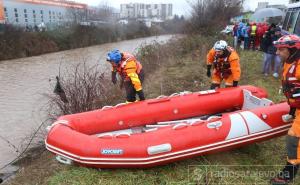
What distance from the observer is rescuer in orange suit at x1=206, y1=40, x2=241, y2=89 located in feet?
14.6

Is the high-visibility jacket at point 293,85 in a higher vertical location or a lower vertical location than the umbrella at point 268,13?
lower

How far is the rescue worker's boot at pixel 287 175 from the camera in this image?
9.08 feet

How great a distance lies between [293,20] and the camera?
820 cm

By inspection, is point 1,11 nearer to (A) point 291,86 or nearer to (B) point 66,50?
(B) point 66,50

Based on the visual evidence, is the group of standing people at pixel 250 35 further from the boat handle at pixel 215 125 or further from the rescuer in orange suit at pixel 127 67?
the boat handle at pixel 215 125

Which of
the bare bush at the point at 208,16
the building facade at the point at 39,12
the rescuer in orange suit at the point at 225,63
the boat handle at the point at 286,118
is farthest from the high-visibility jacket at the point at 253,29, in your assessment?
the building facade at the point at 39,12

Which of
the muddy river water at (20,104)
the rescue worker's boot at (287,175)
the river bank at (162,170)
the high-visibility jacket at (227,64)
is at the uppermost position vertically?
the high-visibility jacket at (227,64)

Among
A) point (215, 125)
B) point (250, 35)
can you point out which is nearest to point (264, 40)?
point (250, 35)

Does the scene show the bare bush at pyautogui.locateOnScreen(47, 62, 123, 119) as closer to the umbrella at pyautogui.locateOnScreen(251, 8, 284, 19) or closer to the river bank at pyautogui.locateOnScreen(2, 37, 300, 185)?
the river bank at pyautogui.locateOnScreen(2, 37, 300, 185)

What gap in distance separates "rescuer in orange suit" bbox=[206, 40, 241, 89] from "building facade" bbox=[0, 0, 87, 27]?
19384mm

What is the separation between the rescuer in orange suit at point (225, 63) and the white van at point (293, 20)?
160 inches

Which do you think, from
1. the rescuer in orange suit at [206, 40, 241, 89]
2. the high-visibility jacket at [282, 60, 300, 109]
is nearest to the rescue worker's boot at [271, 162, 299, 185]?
the high-visibility jacket at [282, 60, 300, 109]

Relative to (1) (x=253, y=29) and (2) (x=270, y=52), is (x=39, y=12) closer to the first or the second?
(1) (x=253, y=29)

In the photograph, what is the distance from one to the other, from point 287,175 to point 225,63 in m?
2.16
